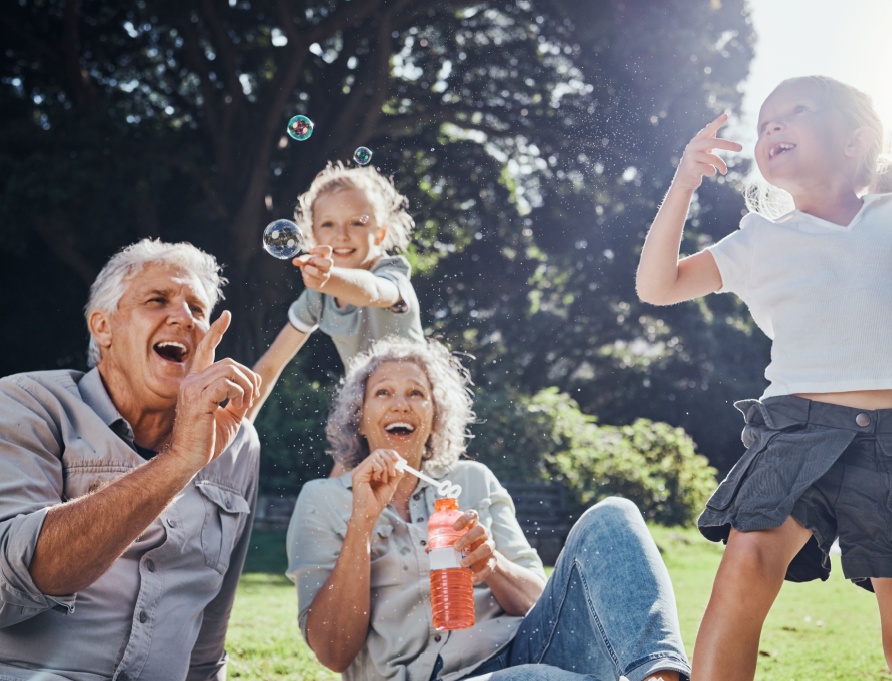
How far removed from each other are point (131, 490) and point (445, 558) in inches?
30.6

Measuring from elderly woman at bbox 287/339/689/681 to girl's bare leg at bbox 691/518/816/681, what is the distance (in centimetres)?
7

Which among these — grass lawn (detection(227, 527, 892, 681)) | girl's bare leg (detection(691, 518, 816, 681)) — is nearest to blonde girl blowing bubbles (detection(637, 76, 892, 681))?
girl's bare leg (detection(691, 518, 816, 681))

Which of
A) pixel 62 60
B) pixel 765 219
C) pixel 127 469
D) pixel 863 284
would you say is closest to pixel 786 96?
pixel 765 219

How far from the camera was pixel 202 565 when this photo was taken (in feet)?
7.91

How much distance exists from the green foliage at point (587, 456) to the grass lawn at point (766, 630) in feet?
6.86

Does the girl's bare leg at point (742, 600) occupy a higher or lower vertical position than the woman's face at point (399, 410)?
lower

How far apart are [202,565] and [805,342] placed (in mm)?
1557

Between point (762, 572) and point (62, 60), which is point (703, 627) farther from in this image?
point (62, 60)

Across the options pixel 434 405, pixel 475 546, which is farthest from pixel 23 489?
pixel 434 405

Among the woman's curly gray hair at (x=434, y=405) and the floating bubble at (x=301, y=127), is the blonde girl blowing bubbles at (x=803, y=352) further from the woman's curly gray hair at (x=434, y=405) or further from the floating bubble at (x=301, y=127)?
the floating bubble at (x=301, y=127)

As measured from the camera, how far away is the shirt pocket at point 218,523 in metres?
2.43

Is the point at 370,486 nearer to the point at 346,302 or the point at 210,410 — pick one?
the point at 210,410

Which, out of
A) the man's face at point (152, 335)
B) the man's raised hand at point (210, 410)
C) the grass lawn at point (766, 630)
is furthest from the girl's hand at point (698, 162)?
the grass lawn at point (766, 630)

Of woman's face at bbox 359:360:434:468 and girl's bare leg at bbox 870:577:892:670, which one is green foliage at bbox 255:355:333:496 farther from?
girl's bare leg at bbox 870:577:892:670
